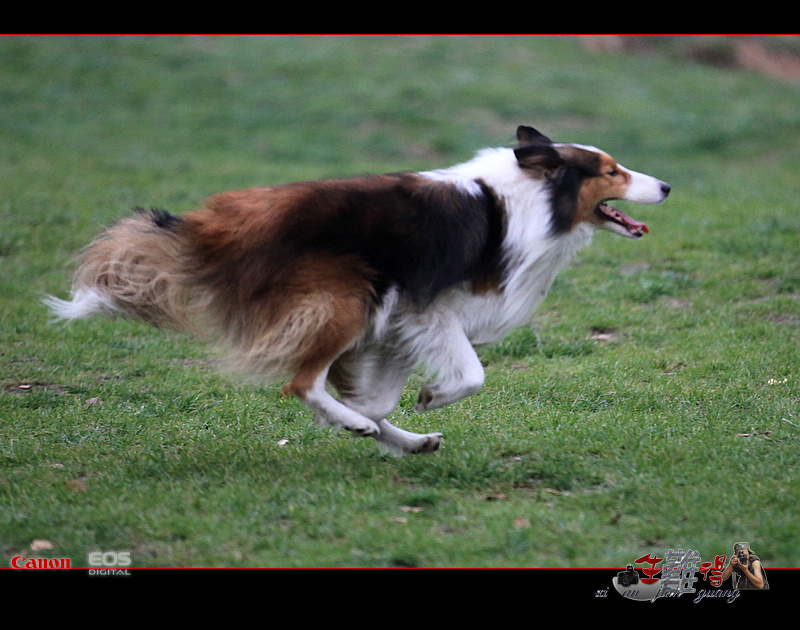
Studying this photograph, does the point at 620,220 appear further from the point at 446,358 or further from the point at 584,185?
the point at 446,358

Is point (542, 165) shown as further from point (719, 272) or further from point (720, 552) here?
point (719, 272)

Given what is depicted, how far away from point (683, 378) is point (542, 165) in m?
2.35

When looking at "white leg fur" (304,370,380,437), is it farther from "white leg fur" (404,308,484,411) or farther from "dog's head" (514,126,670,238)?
"dog's head" (514,126,670,238)

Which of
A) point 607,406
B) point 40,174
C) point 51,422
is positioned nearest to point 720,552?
point 607,406

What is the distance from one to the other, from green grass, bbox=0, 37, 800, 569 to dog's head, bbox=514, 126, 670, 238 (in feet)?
4.39

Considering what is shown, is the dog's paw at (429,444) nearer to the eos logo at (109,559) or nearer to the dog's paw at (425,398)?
the dog's paw at (425,398)

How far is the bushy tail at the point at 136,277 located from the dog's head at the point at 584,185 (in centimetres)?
208

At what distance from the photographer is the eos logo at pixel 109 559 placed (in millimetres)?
4339

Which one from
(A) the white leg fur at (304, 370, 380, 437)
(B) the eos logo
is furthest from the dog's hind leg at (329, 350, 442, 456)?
(B) the eos logo

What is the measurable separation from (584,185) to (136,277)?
2.65 m

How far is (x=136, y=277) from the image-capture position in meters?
5.19

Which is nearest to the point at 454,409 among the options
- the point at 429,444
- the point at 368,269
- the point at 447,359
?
the point at 429,444

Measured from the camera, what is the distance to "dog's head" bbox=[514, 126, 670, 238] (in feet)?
17.6

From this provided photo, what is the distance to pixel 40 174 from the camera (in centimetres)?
1374
